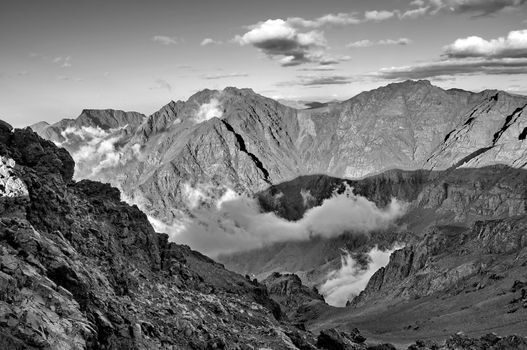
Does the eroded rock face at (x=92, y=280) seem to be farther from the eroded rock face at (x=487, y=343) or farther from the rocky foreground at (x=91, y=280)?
the eroded rock face at (x=487, y=343)

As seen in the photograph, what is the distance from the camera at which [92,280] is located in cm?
5488

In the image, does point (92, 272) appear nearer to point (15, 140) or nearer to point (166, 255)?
point (15, 140)

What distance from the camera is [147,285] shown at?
7225cm

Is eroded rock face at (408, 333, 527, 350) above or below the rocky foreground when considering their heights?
below

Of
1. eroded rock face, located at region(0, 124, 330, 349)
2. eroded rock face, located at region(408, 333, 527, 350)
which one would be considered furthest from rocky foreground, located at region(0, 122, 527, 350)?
eroded rock face, located at region(408, 333, 527, 350)

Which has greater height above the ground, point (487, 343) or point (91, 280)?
point (91, 280)

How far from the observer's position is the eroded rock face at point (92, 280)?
40.9 meters

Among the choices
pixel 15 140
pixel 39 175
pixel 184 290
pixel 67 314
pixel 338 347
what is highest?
pixel 15 140

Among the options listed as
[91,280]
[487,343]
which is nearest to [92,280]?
[91,280]

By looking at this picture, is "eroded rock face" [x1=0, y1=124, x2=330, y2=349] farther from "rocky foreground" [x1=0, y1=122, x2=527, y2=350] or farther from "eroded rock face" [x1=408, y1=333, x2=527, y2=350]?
"eroded rock face" [x1=408, y1=333, x2=527, y2=350]

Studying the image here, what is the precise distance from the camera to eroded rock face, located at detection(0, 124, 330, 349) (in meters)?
40.9

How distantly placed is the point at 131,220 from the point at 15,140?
2281 cm

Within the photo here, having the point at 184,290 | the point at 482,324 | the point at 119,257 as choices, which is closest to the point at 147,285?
the point at 119,257

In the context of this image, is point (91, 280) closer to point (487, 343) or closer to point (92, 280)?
point (92, 280)
